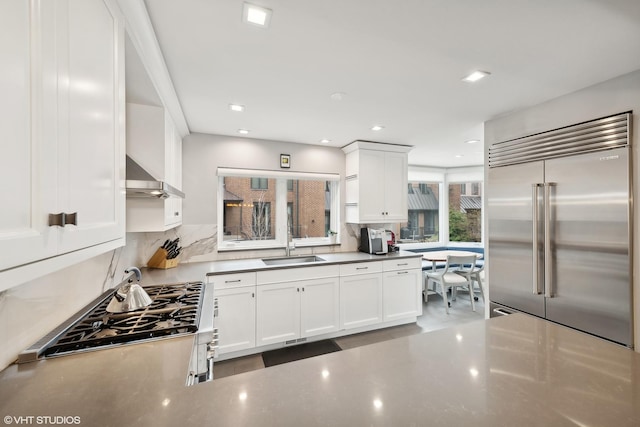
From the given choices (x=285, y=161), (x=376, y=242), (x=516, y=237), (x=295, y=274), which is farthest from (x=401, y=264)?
(x=285, y=161)

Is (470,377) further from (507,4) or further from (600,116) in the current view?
(600,116)

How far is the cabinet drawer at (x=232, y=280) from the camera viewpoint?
2600 millimetres

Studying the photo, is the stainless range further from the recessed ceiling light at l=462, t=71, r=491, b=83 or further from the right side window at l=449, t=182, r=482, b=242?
the right side window at l=449, t=182, r=482, b=242

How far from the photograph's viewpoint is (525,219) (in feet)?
7.98

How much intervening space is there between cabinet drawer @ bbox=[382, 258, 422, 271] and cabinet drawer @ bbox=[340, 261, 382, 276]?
103 millimetres

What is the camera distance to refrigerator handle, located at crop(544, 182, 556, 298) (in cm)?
222

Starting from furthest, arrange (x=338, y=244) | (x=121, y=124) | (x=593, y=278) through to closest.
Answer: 1. (x=338, y=244)
2. (x=593, y=278)
3. (x=121, y=124)

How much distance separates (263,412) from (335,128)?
284 cm

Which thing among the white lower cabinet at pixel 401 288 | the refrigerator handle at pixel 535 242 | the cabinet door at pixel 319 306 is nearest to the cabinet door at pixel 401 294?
the white lower cabinet at pixel 401 288

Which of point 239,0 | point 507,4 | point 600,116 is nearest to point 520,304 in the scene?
point 600,116

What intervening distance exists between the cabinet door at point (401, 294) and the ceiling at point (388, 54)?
6.31 ft

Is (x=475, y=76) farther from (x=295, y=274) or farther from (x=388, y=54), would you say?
(x=295, y=274)

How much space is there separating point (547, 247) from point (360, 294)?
1.84 meters

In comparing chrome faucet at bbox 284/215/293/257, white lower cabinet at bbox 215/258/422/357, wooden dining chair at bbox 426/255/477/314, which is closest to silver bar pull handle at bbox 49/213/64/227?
white lower cabinet at bbox 215/258/422/357
